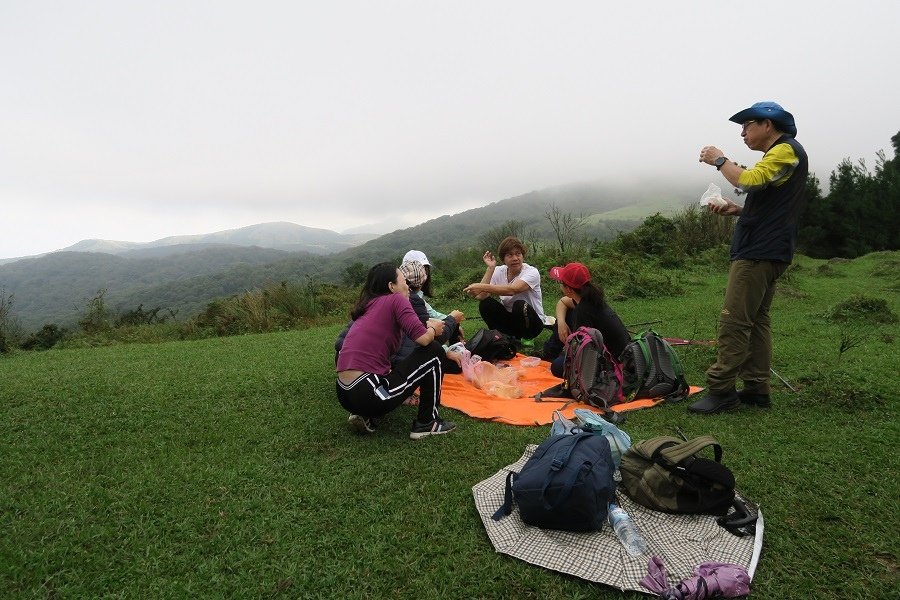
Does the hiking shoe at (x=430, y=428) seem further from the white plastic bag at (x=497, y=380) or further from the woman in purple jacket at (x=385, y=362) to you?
the white plastic bag at (x=497, y=380)

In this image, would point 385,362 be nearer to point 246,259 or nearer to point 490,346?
point 490,346

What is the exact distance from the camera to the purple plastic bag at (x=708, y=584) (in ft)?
6.20

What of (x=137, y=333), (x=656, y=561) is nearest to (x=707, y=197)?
(x=656, y=561)

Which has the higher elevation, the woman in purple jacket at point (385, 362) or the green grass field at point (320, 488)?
the woman in purple jacket at point (385, 362)

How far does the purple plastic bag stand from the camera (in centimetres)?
189

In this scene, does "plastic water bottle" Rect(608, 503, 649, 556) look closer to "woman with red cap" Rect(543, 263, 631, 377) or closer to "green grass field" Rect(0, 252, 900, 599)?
"green grass field" Rect(0, 252, 900, 599)

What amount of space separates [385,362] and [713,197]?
291 cm

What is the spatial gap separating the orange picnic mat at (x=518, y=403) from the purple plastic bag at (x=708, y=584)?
1.82 meters

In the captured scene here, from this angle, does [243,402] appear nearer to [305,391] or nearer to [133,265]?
[305,391]

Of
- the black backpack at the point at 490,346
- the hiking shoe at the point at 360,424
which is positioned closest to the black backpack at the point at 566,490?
the hiking shoe at the point at 360,424

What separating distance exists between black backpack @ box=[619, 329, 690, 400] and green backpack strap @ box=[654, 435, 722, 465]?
5.11ft

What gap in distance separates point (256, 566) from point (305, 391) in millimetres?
2520

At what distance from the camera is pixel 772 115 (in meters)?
3.54

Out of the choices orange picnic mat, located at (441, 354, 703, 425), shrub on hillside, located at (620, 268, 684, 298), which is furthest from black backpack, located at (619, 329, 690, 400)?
shrub on hillside, located at (620, 268, 684, 298)
